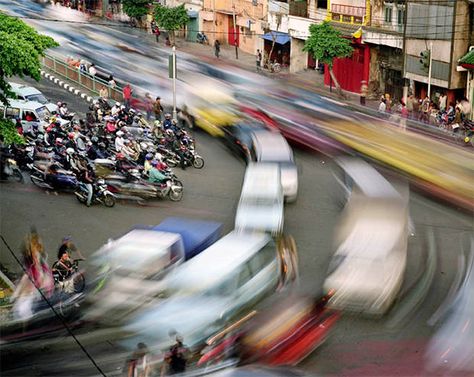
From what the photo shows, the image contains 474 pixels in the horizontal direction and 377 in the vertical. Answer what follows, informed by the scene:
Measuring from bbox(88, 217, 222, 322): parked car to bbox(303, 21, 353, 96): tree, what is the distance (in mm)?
23391

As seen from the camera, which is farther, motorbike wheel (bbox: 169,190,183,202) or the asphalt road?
motorbike wheel (bbox: 169,190,183,202)

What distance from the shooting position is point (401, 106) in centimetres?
3722

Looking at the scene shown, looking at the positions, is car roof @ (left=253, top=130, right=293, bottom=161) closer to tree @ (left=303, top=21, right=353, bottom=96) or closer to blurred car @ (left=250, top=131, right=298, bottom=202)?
blurred car @ (left=250, top=131, right=298, bottom=202)

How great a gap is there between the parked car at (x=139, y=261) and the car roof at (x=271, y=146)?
270 inches

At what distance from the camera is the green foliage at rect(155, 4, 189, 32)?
5397 centimetres

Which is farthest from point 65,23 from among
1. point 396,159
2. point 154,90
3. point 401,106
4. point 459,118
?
point 396,159

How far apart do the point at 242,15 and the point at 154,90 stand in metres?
16.7

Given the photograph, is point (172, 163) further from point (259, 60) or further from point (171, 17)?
point (171, 17)

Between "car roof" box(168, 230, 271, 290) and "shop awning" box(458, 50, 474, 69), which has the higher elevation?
"shop awning" box(458, 50, 474, 69)

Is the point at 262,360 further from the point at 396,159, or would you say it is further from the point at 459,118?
the point at 459,118

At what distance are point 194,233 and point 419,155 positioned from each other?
9739 millimetres

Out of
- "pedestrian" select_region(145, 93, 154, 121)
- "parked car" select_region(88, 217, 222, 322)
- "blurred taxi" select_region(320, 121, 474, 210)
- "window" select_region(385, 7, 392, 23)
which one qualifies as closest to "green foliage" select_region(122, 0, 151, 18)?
"window" select_region(385, 7, 392, 23)

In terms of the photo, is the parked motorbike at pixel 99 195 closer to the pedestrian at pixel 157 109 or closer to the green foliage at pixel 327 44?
the pedestrian at pixel 157 109

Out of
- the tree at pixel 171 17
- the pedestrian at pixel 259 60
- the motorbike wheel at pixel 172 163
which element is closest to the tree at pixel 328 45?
the pedestrian at pixel 259 60
